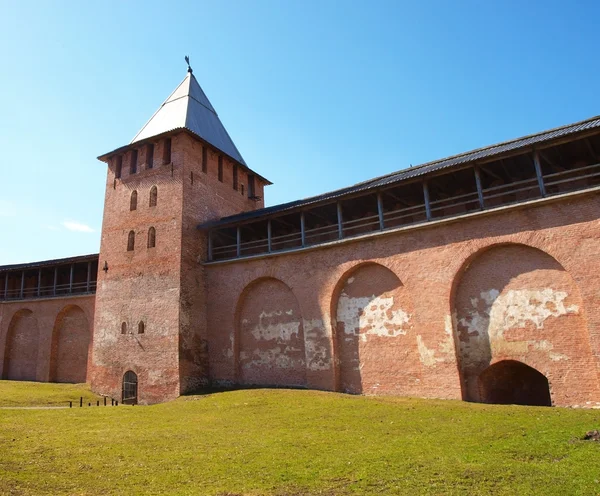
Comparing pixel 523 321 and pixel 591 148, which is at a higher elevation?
pixel 591 148

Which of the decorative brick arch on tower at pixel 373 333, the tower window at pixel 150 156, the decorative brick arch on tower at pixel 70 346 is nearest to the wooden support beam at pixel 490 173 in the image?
the decorative brick arch on tower at pixel 373 333

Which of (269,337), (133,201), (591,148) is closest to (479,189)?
(591,148)

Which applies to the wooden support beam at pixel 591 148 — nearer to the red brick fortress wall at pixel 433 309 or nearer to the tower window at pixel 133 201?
the red brick fortress wall at pixel 433 309

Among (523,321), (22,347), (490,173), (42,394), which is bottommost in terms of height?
(42,394)

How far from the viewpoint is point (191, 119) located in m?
22.8

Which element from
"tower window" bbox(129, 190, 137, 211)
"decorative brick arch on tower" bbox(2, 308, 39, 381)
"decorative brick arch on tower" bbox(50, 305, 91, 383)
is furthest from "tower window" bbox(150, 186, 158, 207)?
"decorative brick arch on tower" bbox(2, 308, 39, 381)

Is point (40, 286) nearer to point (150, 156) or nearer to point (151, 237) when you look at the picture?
point (151, 237)

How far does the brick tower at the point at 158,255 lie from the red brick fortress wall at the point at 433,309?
172 cm

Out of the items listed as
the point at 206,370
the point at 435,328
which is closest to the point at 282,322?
the point at 206,370

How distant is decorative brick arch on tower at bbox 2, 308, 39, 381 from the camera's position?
24.3 m

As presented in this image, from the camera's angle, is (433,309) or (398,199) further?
(398,199)

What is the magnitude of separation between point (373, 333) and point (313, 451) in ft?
24.1

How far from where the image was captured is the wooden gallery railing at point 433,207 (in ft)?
43.3

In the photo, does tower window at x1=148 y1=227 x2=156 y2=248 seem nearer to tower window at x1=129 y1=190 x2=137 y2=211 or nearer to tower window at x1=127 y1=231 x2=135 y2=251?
tower window at x1=127 y1=231 x2=135 y2=251
